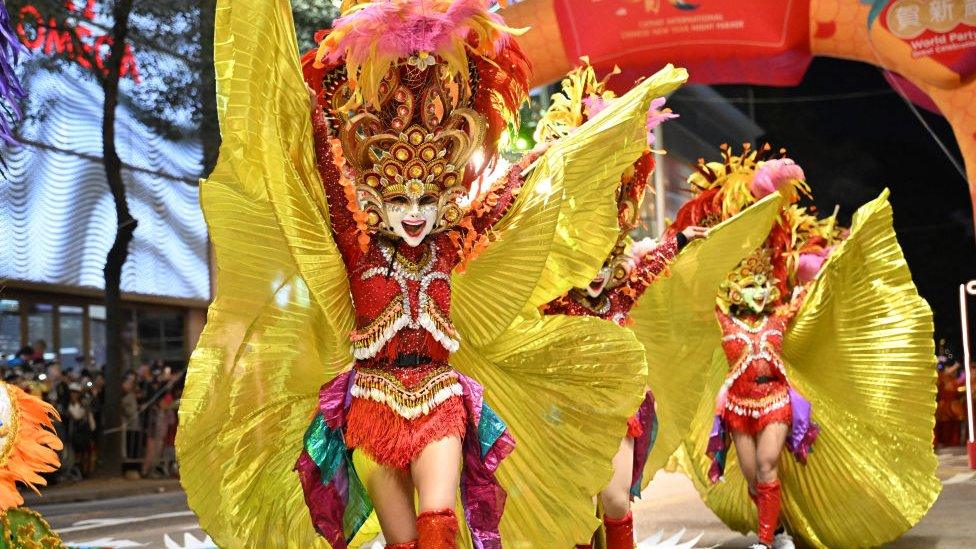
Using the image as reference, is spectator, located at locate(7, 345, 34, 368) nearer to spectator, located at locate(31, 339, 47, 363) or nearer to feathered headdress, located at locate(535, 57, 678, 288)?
spectator, located at locate(31, 339, 47, 363)

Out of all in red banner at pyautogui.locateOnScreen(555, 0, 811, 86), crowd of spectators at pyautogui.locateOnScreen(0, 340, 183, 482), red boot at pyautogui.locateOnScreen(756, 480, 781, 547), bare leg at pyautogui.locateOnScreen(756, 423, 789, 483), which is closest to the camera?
red boot at pyautogui.locateOnScreen(756, 480, 781, 547)

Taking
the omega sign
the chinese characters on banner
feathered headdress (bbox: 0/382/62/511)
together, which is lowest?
feathered headdress (bbox: 0/382/62/511)

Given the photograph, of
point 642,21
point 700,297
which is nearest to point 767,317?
point 700,297

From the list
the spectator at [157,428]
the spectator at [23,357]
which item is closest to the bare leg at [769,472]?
the spectator at [23,357]

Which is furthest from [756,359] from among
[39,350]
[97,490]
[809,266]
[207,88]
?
[207,88]

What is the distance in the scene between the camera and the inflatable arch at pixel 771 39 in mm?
10836

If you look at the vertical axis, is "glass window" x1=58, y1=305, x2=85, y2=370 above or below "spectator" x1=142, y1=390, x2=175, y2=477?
above

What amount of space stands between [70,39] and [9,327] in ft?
9.46

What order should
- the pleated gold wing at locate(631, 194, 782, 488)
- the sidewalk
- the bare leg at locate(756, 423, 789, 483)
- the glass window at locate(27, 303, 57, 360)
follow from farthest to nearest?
1. the glass window at locate(27, 303, 57, 360)
2. the sidewalk
3. the bare leg at locate(756, 423, 789, 483)
4. the pleated gold wing at locate(631, 194, 782, 488)

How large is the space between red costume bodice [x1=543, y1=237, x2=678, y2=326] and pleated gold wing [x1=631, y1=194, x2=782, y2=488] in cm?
20

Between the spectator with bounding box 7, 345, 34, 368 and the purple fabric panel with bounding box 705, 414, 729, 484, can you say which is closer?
the purple fabric panel with bounding box 705, 414, 729, 484

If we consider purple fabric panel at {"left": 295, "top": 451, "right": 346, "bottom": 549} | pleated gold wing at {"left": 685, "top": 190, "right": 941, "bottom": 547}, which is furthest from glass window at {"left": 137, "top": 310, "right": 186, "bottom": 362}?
purple fabric panel at {"left": 295, "top": 451, "right": 346, "bottom": 549}

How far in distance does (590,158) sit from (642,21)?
303 inches

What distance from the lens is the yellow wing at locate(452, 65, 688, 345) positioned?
4047 mm
